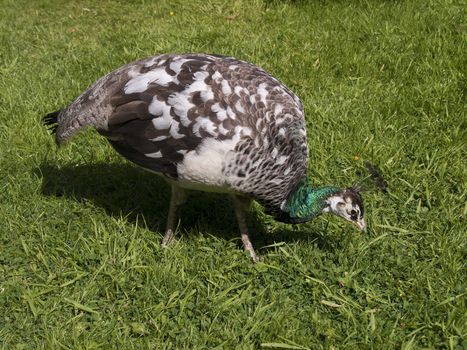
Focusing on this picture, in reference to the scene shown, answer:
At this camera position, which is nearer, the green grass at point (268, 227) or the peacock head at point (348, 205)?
the green grass at point (268, 227)

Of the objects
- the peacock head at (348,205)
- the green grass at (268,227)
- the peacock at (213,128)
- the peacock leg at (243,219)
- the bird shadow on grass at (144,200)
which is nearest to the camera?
the peacock at (213,128)

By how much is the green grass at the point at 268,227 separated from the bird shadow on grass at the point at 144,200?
0.05 feet

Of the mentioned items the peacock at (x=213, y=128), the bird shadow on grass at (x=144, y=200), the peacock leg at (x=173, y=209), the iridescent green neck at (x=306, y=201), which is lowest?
the bird shadow on grass at (x=144, y=200)

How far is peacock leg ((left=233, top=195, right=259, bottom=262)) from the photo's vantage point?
12.0 feet

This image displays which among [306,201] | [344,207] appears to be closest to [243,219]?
[306,201]

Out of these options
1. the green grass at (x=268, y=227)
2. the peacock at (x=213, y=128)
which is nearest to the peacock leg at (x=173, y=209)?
the green grass at (x=268, y=227)

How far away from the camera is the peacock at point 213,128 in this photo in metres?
3.09

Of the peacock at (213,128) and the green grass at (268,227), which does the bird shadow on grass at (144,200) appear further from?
the peacock at (213,128)

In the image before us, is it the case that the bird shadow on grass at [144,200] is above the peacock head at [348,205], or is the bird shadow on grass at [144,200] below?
below

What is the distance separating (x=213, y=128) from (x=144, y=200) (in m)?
1.30

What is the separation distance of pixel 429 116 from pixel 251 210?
1844 millimetres

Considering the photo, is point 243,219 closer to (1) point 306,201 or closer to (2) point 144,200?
(1) point 306,201

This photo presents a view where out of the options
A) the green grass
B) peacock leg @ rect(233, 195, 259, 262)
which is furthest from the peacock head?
peacock leg @ rect(233, 195, 259, 262)

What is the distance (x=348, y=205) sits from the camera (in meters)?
3.40
